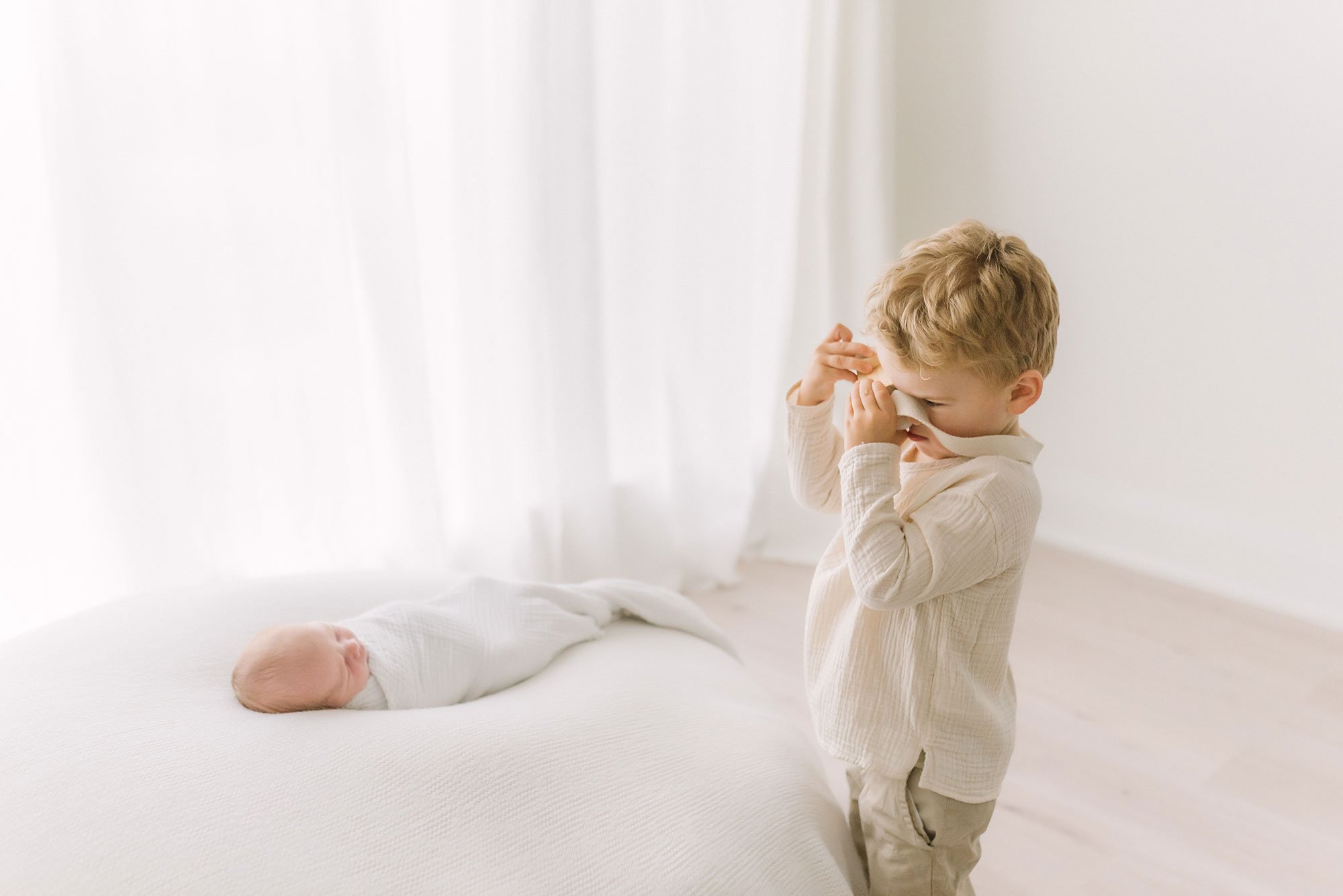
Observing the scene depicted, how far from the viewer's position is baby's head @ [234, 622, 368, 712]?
1207 mm

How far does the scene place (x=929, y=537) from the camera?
3.51ft

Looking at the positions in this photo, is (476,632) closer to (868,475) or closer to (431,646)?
(431,646)

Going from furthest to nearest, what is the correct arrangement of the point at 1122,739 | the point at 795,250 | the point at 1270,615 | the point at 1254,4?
the point at 795,250
the point at 1270,615
the point at 1254,4
the point at 1122,739

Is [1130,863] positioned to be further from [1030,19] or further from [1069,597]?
[1030,19]

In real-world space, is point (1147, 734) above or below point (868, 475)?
below

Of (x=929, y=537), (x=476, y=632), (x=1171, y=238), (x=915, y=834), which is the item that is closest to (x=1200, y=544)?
(x=1171, y=238)

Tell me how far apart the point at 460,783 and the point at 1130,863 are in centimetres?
112

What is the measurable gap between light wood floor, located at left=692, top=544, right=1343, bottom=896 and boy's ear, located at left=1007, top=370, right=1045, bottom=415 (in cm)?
86

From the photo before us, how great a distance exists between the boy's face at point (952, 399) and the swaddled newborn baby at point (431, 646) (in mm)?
568

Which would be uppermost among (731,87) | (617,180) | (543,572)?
(731,87)

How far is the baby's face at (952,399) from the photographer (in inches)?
43.0

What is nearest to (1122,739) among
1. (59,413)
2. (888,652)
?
(888,652)

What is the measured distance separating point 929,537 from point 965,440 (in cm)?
12

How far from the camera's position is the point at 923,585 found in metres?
1.07
